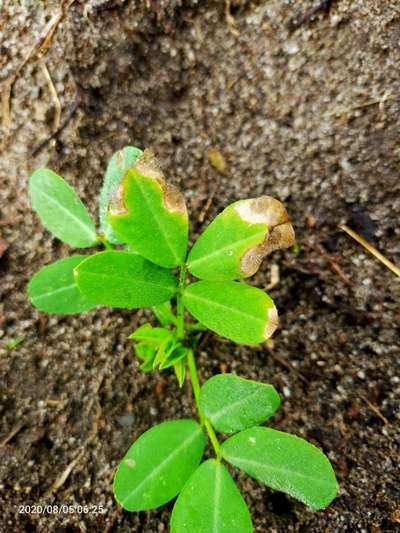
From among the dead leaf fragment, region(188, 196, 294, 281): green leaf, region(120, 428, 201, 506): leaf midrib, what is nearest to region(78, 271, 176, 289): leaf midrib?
region(188, 196, 294, 281): green leaf

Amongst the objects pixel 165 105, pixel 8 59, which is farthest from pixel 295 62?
pixel 8 59

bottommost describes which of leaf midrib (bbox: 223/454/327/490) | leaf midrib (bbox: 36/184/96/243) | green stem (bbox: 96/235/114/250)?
leaf midrib (bbox: 223/454/327/490)

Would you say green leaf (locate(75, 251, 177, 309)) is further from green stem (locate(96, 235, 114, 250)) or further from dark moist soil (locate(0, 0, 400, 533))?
dark moist soil (locate(0, 0, 400, 533))

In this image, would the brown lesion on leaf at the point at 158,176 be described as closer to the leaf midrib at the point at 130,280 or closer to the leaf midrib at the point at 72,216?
the leaf midrib at the point at 130,280

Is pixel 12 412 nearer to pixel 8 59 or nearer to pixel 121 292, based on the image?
pixel 121 292

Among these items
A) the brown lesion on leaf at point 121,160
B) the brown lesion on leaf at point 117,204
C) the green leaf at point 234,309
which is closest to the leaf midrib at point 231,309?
the green leaf at point 234,309

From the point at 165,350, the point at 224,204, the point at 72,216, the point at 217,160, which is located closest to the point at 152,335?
the point at 165,350
